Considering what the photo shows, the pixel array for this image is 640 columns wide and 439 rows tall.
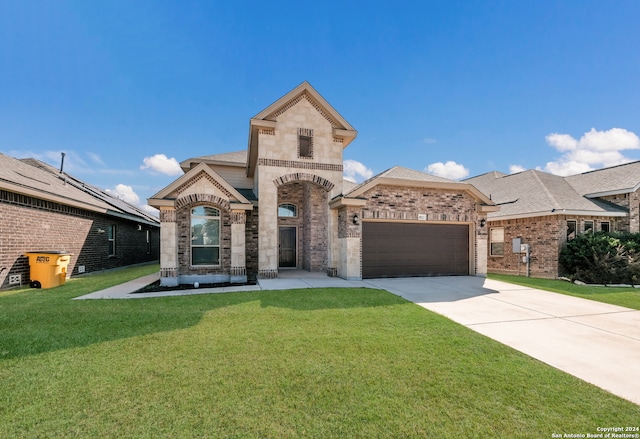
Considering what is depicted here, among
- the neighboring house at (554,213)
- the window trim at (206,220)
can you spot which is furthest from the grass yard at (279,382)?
the neighboring house at (554,213)

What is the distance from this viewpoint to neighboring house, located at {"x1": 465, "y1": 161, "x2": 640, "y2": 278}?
12992 millimetres

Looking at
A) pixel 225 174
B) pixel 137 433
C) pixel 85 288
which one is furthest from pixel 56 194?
pixel 137 433

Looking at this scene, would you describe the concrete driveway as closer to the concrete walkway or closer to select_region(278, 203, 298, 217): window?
the concrete walkway

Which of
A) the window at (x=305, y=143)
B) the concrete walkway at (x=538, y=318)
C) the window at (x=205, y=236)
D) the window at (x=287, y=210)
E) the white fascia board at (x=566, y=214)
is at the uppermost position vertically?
the window at (x=305, y=143)

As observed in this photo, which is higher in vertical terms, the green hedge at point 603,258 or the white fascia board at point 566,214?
the white fascia board at point 566,214

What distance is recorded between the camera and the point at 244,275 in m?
10.5

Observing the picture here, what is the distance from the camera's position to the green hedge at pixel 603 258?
11.2m

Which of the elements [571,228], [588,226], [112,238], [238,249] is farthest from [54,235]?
[588,226]

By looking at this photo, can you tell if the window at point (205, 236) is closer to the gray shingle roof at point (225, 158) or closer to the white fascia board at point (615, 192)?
the gray shingle roof at point (225, 158)

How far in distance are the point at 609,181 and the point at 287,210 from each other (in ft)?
56.5

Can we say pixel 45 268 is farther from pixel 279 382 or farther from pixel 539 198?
pixel 539 198

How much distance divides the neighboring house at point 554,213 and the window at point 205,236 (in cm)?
1393

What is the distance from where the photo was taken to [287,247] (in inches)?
565

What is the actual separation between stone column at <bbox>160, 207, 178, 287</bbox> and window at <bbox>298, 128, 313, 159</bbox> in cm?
545
